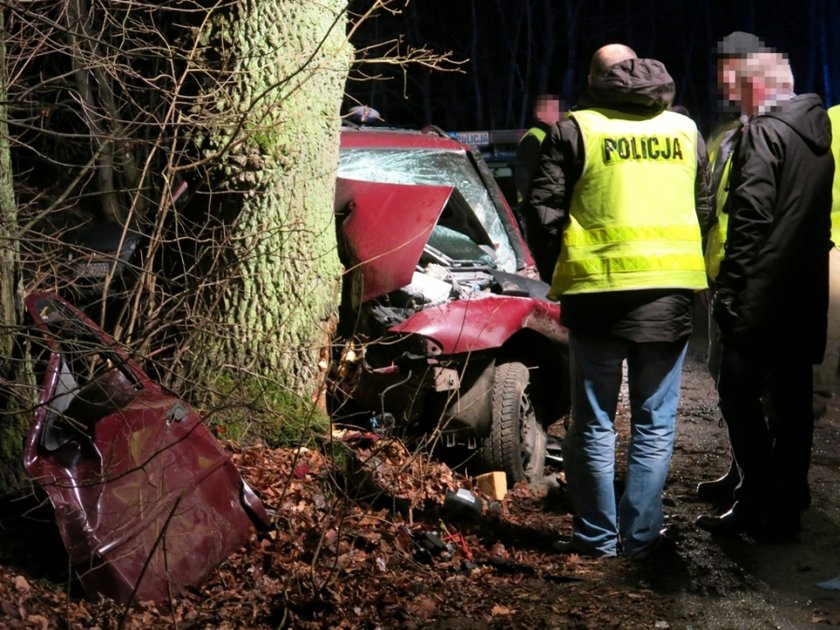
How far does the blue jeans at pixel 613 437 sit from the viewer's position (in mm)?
4637

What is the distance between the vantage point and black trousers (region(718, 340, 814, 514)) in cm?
483

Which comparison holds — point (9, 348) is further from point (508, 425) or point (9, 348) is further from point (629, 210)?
point (629, 210)

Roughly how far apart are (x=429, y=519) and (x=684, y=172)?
6.46 feet

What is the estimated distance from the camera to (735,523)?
4.96 m

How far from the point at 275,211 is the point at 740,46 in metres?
2.40

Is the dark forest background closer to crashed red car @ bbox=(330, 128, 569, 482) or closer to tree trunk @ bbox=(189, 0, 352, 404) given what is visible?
crashed red car @ bbox=(330, 128, 569, 482)

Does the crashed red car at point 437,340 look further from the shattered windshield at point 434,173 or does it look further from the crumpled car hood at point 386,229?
the shattered windshield at point 434,173

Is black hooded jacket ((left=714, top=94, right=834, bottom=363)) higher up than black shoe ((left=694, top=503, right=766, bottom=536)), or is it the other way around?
black hooded jacket ((left=714, top=94, right=834, bottom=363))

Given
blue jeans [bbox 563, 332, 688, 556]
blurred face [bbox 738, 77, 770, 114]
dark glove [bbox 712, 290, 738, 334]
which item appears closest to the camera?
blue jeans [bbox 563, 332, 688, 556]

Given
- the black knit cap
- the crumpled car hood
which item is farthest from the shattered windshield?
the black knit cap

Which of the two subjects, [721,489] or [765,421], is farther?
[721,489]

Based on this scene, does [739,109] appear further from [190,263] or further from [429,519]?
[190,263]

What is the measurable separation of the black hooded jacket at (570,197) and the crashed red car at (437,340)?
0.97 m

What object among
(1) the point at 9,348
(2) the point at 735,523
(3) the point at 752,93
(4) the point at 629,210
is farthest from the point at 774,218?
(1) the point at 9,348
